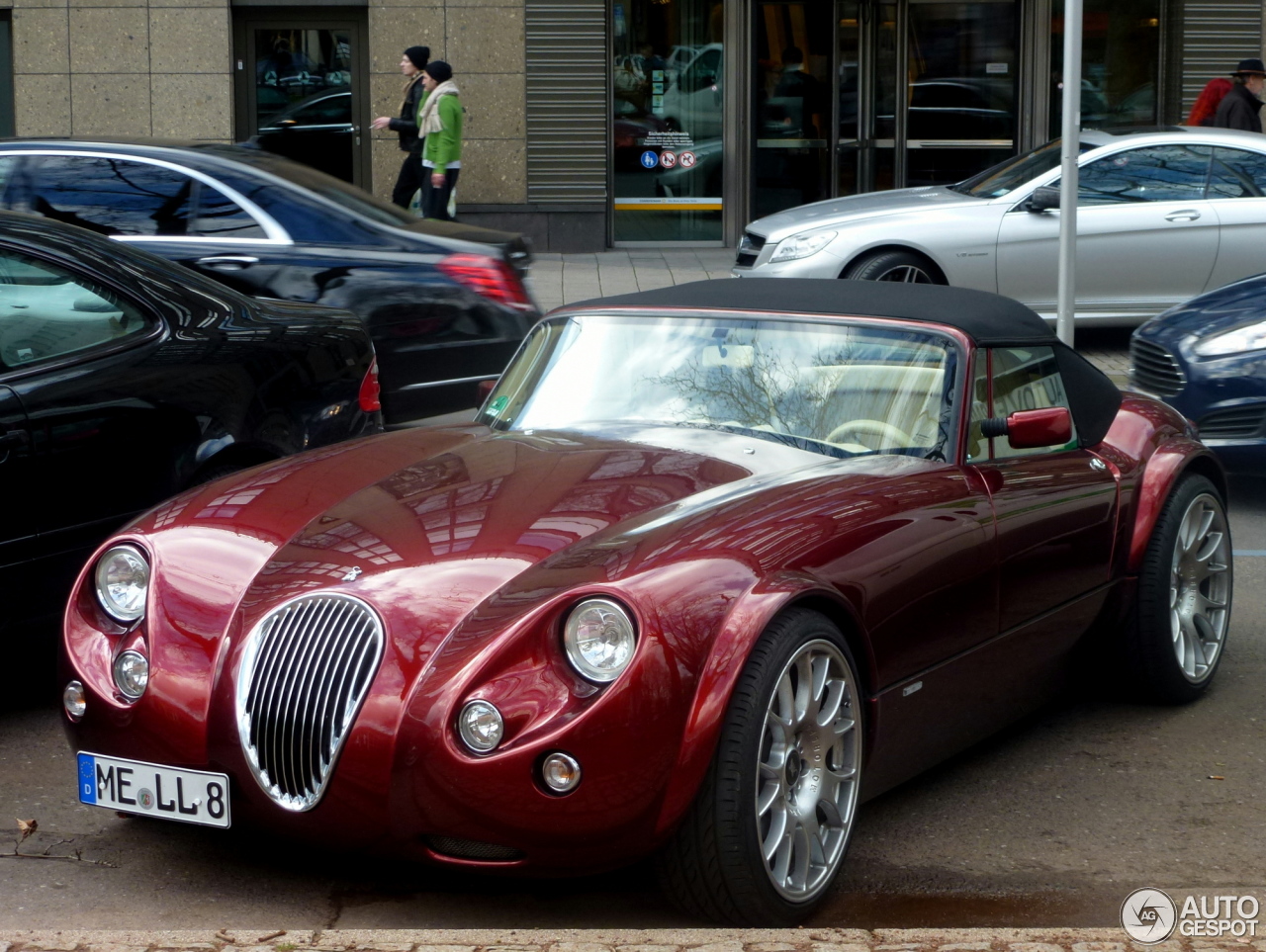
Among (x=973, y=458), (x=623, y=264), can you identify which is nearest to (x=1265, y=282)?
(x=973, y=458)

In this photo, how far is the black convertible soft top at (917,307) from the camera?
4.65 meters

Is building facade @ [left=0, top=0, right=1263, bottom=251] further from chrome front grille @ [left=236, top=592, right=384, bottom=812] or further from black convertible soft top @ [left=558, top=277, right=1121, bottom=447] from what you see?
chrome front grille @ [left=236, top=592, right=384, bottom=812]

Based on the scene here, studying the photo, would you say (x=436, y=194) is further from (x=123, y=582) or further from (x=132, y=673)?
(x=132, y=673)

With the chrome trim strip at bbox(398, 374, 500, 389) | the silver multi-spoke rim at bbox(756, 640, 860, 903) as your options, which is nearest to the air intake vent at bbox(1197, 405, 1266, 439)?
the chrome trim strip at bbox(398, 374, 500, 389)

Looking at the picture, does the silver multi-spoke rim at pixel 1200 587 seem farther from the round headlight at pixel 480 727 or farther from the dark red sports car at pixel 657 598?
the round headlight at pixel 480 727

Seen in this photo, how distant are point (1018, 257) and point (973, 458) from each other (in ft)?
26.2

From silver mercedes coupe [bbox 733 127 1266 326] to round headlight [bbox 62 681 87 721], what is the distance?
28.5ft

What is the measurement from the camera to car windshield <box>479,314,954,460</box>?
14.4 ft

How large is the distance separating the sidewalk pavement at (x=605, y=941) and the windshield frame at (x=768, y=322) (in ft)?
5.00

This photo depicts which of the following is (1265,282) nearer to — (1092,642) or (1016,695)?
(1092,642)

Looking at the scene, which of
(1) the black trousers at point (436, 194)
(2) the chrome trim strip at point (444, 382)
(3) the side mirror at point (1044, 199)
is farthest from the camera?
(1) the black trousers at point (436, 194)

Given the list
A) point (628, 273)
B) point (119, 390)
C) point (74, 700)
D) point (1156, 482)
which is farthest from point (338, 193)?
point (628, 273)

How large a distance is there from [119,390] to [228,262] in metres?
3.12

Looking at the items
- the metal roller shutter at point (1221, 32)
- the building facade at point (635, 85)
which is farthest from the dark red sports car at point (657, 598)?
the metal roller shutter at point (1221, 32)
